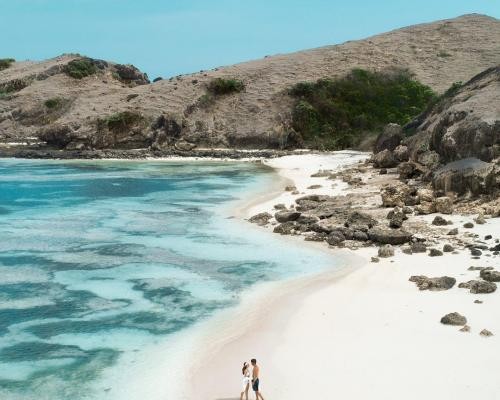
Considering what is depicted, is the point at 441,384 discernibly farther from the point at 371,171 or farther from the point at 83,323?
the point at 371,171

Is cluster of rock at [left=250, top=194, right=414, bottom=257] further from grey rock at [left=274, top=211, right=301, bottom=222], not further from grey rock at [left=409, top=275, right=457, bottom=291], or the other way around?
grey rock at [left=409, top=275, right=457, bottom=291]

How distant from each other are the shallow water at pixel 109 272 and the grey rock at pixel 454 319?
24.8 ft

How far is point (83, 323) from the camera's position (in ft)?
64.7

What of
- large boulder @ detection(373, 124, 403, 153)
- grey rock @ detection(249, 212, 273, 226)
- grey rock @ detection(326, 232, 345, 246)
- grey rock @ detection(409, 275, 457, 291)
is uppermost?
large boulder @ detection(373, 124, 403, 153)

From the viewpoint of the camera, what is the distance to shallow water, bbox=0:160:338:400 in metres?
17.0

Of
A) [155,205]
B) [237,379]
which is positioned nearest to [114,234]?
[155,205]

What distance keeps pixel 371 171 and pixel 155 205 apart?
62.2 feet

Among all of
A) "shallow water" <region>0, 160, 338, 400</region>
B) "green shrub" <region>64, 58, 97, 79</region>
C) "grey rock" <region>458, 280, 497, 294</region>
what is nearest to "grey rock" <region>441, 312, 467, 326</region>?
"grey rock" <region>458, 280, 497, 294</region>

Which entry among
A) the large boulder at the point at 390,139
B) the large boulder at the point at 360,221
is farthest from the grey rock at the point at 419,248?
the large boulder at the point at 390,139

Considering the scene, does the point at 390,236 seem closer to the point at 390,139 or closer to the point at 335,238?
the point at 335,238

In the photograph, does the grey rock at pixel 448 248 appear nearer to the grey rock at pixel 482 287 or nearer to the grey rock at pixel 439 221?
the grey rock at pixel 439 221

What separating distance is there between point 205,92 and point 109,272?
69.0 meters

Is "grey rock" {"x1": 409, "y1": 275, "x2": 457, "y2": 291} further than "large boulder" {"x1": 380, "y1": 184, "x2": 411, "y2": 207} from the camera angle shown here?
No

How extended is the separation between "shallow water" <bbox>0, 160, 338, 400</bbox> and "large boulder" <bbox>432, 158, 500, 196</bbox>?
37.4 feet
